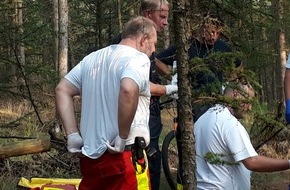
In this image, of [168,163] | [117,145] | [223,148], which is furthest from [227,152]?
[168,163]

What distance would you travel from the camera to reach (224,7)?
3.33 metres

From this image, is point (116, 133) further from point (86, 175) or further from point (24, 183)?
point (24, 183)

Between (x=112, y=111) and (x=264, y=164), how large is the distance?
1.04 m

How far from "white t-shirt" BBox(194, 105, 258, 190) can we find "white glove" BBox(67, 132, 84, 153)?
30.6 inches

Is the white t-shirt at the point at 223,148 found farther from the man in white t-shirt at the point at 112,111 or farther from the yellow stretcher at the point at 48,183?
the yellow stretcher at the point at 48,183

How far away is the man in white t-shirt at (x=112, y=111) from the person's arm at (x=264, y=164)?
0.68 metres

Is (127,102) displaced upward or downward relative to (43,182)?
upward

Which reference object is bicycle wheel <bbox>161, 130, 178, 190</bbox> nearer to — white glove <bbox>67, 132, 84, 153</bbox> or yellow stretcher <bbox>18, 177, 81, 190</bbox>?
yellow stretcher <bbox>18, 177, 81, 190</bbox>

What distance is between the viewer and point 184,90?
284 cm

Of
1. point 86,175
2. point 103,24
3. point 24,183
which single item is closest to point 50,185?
point 24,183

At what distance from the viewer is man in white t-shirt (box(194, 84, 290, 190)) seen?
11.8ft

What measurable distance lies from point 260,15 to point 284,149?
14.3 ft

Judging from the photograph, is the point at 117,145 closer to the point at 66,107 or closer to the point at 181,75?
the point at 66,107

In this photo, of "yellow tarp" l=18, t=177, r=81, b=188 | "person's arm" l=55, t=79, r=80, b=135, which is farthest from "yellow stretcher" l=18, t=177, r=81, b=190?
"person's arm" l=55, t=79, r=80, b=135
